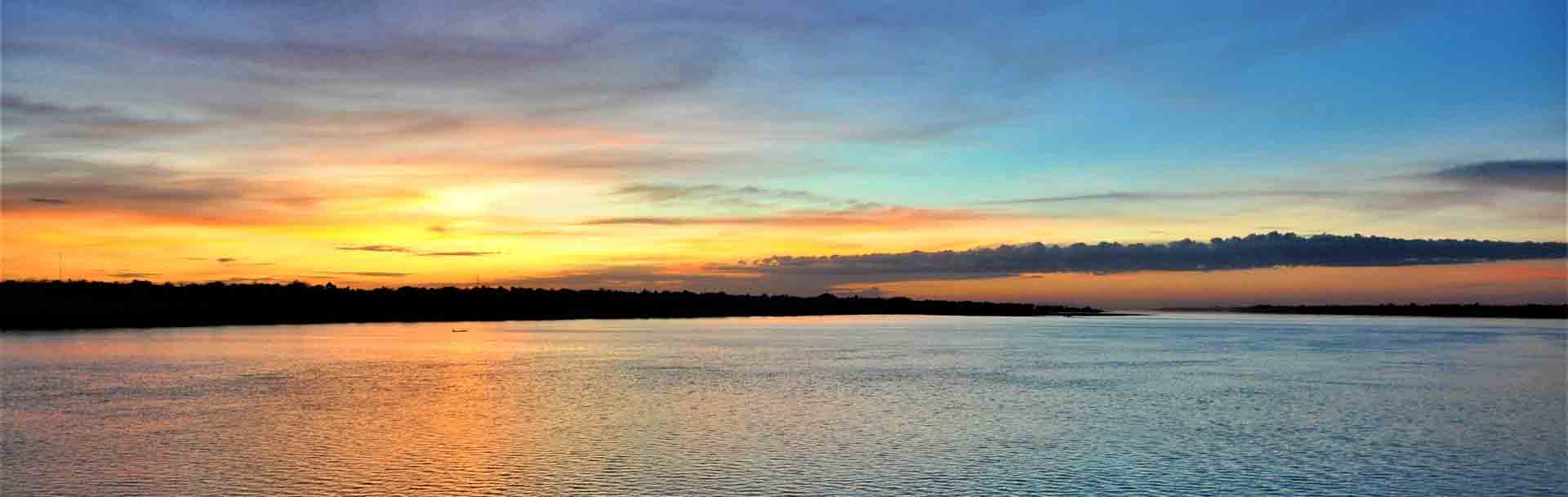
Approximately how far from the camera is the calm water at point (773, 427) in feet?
55.5

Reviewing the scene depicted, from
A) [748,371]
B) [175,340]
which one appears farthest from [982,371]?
[175,340]

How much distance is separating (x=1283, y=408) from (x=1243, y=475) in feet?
32.8

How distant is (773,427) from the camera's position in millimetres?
22719

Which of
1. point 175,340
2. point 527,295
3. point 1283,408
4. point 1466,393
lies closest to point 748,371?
point 1283,408

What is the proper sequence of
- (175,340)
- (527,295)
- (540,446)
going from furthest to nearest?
(527,295)
(175,340)
(540,446)

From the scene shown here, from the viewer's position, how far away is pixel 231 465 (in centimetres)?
1789

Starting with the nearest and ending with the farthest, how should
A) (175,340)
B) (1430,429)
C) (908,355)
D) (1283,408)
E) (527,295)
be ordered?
1. (1430,429)
2. (1283,408)
3. (908,355)
4. (175,340)
5. (527,295)

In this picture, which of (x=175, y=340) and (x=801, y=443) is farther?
(x=175, y=340)

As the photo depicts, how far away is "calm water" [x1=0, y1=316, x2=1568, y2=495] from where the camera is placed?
16922 mm

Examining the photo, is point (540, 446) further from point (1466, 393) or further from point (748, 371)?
point (1466, 393)

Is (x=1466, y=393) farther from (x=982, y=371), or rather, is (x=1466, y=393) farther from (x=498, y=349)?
(x=498, y=349)

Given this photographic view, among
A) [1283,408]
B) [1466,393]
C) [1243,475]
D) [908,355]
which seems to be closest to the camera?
[1243,475]

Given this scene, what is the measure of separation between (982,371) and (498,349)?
24230 mm

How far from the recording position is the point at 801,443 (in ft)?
67.5
